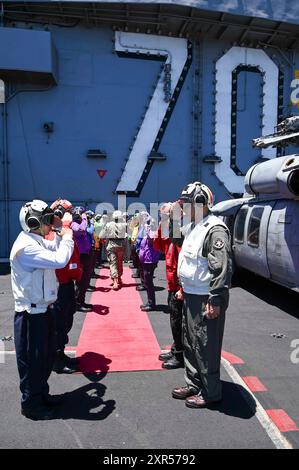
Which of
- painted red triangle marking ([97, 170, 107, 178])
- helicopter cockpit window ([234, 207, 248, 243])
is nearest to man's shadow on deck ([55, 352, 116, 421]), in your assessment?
helicopter cockpit window ([234, 207, 248, 243])

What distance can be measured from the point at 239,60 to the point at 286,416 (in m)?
14.2

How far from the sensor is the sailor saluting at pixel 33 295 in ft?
10.6

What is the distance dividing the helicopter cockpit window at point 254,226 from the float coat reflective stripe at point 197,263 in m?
4.06

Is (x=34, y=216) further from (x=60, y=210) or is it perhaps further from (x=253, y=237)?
(x=253, y=237)

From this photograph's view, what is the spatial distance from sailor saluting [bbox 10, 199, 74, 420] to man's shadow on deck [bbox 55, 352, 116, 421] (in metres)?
0.21

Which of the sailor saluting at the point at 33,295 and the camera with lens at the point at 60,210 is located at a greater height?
the camera with lens at the point at 60,210

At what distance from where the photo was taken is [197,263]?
354 cm

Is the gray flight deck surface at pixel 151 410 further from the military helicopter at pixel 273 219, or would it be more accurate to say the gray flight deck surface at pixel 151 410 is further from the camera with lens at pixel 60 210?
the camera with lens at pixel 60 210

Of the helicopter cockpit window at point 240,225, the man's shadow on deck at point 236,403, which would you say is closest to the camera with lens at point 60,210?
the man's shadow on deck at point 236,403

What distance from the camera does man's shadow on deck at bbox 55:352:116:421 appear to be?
346 cm

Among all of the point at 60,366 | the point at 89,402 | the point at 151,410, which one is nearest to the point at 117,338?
the point at 60,366

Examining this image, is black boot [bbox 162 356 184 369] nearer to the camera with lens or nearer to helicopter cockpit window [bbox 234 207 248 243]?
the camera with lens

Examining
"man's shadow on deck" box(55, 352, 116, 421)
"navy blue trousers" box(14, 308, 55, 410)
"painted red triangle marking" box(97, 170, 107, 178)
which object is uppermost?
"painted red triangle marking" box(97, 170, 107, 178)

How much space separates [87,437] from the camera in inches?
122
